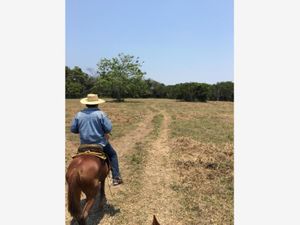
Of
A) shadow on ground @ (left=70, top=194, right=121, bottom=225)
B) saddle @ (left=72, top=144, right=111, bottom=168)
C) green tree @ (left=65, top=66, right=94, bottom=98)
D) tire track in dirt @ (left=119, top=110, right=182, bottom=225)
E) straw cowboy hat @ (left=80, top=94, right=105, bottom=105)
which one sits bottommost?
shadow on ground @ (left=70, top=194, right=121, bottom=225)

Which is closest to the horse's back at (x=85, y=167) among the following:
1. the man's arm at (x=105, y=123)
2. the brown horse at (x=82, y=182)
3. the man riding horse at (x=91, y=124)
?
the brown horse at (x=82, y=182)

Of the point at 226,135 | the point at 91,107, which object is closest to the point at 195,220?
the point at 91,107

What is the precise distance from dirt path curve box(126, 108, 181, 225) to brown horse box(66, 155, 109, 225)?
131 cm

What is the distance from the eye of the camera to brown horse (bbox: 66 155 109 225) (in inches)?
214

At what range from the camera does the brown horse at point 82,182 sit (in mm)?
5441

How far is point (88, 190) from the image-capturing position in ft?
18.5

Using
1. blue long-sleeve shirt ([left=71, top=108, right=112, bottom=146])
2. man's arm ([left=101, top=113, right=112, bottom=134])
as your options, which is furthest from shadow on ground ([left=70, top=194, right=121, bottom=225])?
man's arm ([left=101, top=113, right=112, bottom=134])

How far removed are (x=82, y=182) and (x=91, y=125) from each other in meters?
1.18

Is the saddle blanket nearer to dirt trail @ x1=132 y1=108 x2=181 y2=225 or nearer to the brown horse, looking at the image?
the brown horse

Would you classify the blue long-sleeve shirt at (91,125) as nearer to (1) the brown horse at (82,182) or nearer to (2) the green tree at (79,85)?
(1) the brown horse at (82,182)

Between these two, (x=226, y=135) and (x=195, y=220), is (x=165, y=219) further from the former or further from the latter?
(x=226, y=135)

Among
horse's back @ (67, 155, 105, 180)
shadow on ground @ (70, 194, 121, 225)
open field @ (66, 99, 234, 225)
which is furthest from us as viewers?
open field @ (66, 99, 234, 225)
